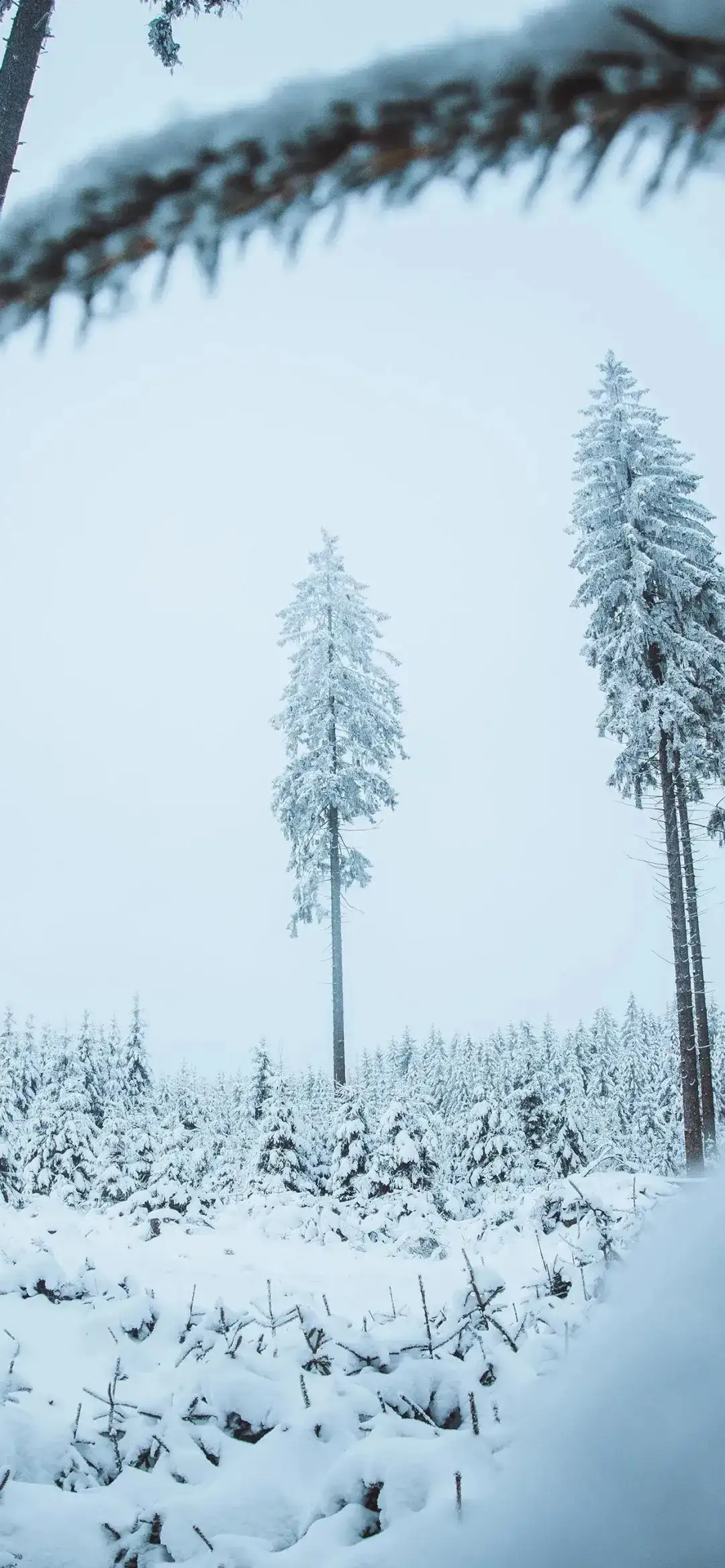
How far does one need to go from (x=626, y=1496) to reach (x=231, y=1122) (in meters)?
32.3

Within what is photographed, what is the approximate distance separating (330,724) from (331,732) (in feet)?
0.80

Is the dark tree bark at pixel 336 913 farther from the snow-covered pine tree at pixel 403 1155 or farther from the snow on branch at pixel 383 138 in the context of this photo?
the snow on branch at pixel 383 138

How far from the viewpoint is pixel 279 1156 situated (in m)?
14.5

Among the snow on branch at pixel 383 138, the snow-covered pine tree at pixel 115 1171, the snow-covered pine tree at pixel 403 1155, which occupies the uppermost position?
the snow on branch at pixel 383 138

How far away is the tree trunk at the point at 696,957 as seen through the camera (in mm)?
14727

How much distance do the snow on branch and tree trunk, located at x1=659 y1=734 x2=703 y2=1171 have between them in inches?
540

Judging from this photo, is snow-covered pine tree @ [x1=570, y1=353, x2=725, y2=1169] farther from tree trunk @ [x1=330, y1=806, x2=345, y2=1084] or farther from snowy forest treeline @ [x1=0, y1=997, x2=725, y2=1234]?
tree trunk @ [x1=330, y1=806, x2=345, y2=1084]

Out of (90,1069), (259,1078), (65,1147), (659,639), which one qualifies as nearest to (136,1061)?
(90,1069)

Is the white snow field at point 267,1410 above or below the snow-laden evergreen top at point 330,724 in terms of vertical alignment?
below

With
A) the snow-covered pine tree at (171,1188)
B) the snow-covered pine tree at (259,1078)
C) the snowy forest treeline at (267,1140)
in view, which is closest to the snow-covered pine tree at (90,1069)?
the snowy forest treeline at (267,1140)

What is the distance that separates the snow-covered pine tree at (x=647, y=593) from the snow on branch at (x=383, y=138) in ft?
46.5

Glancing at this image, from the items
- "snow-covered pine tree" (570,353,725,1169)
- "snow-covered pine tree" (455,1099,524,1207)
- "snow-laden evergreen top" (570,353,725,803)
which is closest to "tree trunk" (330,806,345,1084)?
"snow-covered pine tree" (455,1099,524,1207)

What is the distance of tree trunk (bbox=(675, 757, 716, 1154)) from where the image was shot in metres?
14.7

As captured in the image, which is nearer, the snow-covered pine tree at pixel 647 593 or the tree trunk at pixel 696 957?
the snow-covered pine tree at pixel 647 593
